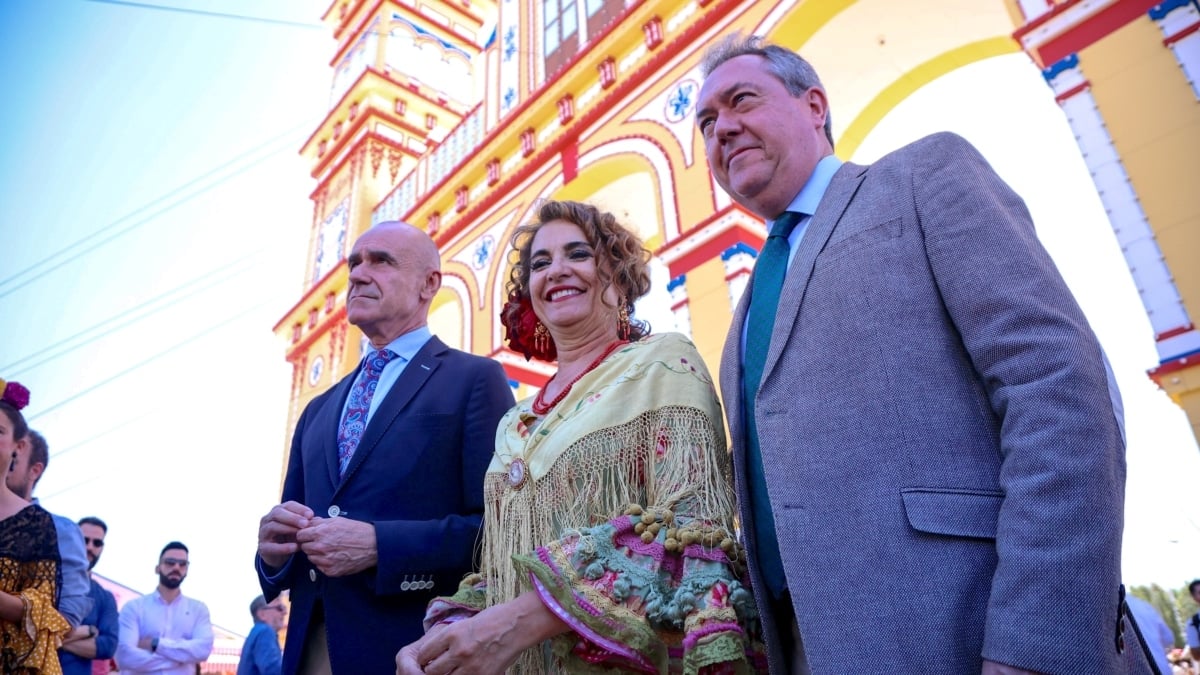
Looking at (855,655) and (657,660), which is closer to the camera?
(855,655)

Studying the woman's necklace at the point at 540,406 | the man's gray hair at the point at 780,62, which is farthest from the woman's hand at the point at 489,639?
the man's gray hair at the point at 780,62

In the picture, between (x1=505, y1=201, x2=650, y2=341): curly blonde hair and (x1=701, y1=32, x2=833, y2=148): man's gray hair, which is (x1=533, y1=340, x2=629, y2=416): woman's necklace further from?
(x1=701, y1=32, x2=833, y2=148): man's gray hair

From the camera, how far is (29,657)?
200 centimetres

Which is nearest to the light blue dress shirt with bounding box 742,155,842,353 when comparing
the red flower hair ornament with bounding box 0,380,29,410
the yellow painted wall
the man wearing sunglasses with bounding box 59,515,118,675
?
the red flower hair ornament with bounding box 0,380,29,410

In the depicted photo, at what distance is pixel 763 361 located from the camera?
109 centimetres

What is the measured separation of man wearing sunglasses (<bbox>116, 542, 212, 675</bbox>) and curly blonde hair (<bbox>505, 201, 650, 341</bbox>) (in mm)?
3499

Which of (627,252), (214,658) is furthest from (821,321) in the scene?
(214,658)

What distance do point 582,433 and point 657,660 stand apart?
1.23ft

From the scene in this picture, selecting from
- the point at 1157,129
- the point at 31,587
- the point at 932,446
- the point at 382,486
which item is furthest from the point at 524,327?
the point at 1157,129

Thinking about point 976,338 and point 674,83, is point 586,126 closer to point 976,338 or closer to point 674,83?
point 674,83

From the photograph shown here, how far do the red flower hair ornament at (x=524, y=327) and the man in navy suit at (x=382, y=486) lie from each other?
0.09 m

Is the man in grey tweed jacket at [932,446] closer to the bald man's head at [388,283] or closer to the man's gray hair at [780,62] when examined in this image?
the man's gray hair at [780,62]

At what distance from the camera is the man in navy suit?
1.39 m

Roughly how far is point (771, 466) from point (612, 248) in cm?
73
